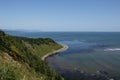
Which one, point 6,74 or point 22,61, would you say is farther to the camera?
point 22,61

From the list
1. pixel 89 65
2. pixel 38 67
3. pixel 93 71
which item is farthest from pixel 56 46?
pixel 38 67

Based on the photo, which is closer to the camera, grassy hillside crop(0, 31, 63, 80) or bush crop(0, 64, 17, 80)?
bush crop(0, 64, 17, 80)

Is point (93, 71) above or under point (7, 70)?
under

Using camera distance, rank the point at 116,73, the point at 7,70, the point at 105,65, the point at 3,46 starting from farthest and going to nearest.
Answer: the point at 105,65 → the point at 116,73 → the point at 3,46 → the point at 7,70

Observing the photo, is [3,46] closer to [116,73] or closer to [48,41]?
[116,73]

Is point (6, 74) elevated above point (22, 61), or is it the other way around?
point (6, 74)

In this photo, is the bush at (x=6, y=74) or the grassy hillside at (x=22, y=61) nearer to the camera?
the bush at (x=6, y=74)

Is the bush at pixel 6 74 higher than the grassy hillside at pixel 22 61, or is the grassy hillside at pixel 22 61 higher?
the bush at pixel 6 74

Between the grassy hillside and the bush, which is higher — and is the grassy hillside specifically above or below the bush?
below
